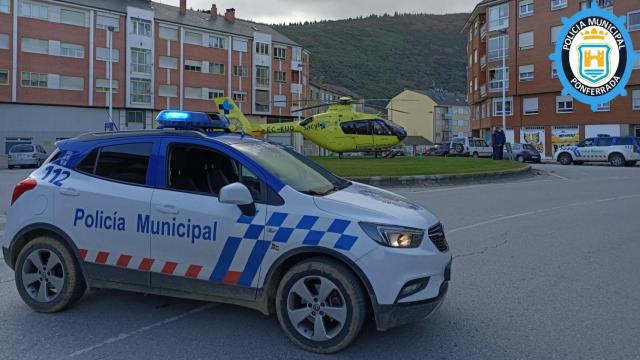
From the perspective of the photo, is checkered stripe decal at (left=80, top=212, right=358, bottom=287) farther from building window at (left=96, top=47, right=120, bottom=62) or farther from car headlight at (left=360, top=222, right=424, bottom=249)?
building window at (left=96, top=47, right=120, bottom=62)

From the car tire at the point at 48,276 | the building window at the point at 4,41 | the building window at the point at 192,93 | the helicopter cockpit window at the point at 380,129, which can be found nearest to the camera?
the car tire at the point at 48,276

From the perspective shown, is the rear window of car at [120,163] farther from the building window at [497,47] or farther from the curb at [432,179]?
the building window at [497,47]

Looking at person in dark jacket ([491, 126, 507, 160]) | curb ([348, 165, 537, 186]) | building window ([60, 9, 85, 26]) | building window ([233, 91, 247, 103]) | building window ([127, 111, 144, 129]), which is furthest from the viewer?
building window ([233, 91, 247, 103])

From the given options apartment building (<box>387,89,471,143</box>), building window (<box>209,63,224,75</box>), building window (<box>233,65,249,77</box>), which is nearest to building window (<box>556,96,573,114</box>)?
building window (<box>233,65,249,77</box>)

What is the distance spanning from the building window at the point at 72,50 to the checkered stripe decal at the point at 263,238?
50159mm

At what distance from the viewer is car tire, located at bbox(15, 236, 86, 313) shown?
4.63 m

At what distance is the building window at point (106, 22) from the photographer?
49.6 meters

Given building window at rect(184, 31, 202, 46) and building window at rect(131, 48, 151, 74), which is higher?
building window at rect(184, 31, 202, 46)

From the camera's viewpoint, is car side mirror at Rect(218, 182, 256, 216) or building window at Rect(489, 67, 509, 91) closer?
car side mirror at Rect(218, 182, 256, 216)

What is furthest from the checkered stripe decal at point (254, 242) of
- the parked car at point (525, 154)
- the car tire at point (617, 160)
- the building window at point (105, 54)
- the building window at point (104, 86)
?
the building window at point (105, 54)

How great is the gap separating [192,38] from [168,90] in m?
6.26

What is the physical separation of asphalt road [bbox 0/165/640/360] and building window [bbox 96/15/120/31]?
48.9 metres

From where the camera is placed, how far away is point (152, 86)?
52.8 metres

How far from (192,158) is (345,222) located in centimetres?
155
